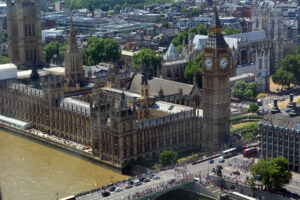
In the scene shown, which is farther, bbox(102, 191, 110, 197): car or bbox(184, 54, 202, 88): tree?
bbox(184, 54, 202, 88): tree

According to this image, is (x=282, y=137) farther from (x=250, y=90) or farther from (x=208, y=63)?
(x=250, y=90)

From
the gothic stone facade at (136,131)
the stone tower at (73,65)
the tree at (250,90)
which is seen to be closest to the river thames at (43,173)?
the gothic stone facade at (136,131)

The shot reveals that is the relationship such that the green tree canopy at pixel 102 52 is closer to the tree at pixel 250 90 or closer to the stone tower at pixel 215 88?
the tree at pixel 250 90

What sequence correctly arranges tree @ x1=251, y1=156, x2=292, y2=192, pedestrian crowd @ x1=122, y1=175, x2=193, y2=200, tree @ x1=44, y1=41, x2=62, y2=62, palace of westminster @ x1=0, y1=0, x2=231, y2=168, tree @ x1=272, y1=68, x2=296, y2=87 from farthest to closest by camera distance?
tree @ x1=44, y1=41, x2=62, y2=62
tree @ x1=272, y1=68, x2=296, y2=87
palace of westminster @ x1=0, y1=0, x2=231, y2=168
tree @ x1=251, y1=156, x2=292, y2=192
pedestrian crowd @ x1=122, y1=175, x2=193, y2=200

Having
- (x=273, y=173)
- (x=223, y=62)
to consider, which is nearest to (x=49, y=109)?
(x=223, y=62)

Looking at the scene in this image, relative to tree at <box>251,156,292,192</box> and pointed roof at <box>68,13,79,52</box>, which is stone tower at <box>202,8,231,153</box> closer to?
tree at <box>251,156,292,192</box>

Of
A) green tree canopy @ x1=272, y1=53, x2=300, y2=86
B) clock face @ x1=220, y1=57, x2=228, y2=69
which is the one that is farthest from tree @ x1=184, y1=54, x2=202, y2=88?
clock face @ x1=220, y1=57, x2=228, y2=69
